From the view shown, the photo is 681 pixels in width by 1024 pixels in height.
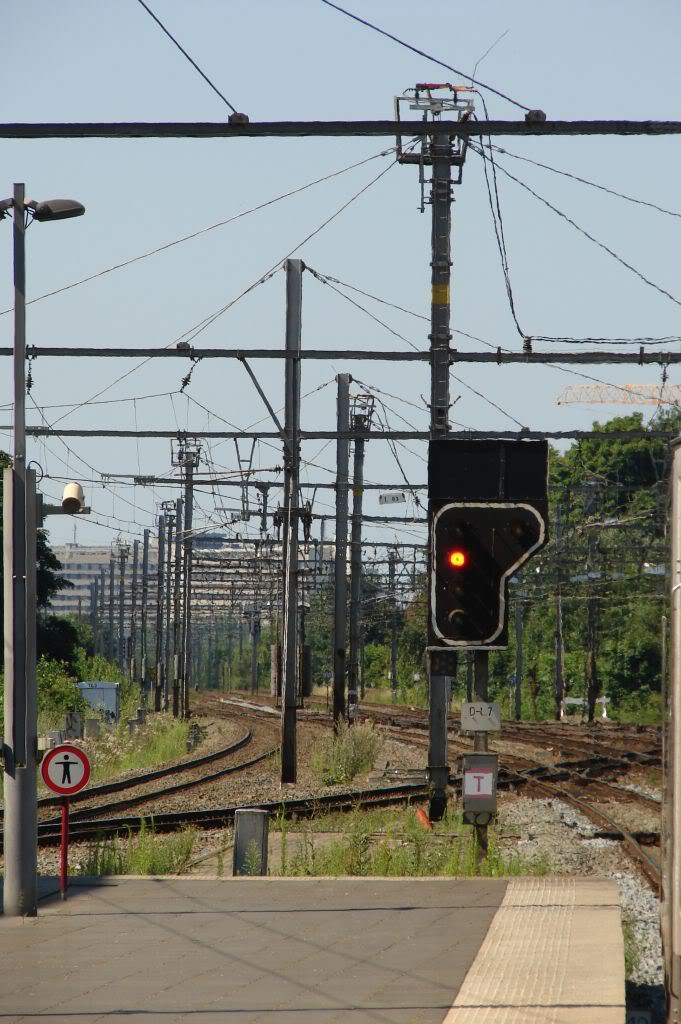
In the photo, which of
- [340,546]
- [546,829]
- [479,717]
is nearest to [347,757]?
[340,546]

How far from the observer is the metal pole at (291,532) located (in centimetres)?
2419

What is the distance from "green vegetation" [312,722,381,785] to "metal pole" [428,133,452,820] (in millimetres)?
7682

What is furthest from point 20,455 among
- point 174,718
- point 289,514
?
point 174,718

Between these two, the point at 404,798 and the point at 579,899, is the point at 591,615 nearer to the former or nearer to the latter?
the point at 404,798

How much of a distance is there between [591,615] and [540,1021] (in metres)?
41.7

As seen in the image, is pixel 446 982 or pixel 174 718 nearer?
pixel 446 982

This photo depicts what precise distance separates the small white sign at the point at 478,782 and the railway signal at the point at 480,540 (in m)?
1.77

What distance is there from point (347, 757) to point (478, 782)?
13.8 meters

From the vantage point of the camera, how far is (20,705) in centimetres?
1166

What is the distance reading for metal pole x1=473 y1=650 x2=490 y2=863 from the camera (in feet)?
43.7

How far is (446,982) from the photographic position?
8961 millimetres

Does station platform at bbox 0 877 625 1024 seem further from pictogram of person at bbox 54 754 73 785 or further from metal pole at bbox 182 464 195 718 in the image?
metal pole at bbox 182 464 195 718

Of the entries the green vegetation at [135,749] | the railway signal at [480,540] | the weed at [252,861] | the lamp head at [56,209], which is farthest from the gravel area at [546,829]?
the lamp head at [56,209]

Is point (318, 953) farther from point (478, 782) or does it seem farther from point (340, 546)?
point (340, 546)
